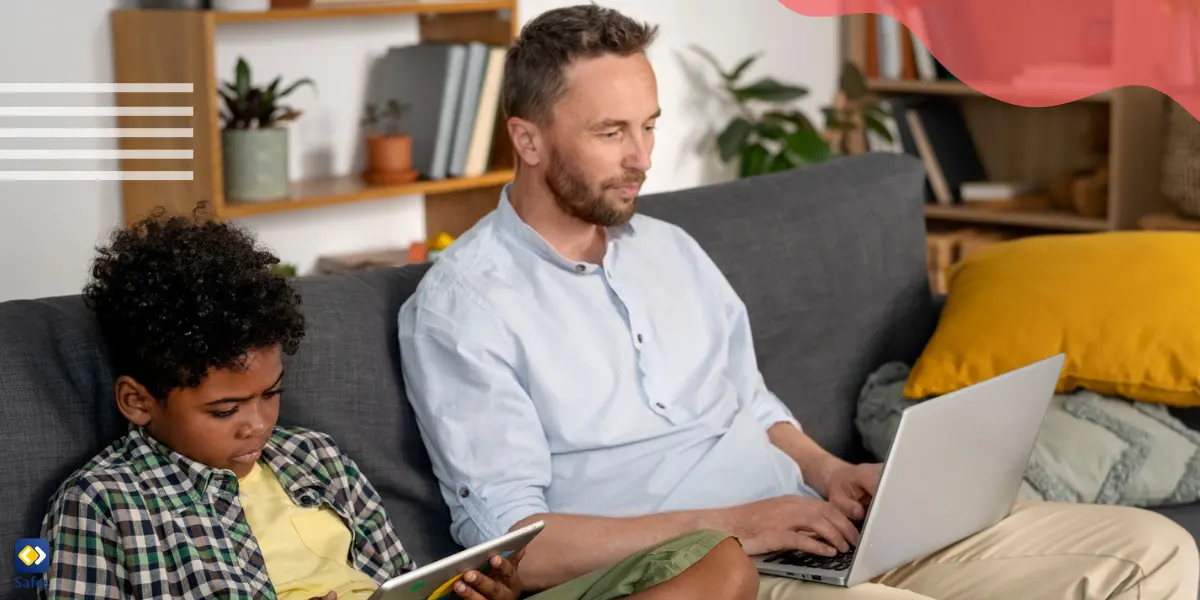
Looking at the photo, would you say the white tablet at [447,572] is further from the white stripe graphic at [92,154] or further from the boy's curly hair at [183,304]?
the white stripe graphic at [92,154]

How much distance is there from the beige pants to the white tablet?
377mm

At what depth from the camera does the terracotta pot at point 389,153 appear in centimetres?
310

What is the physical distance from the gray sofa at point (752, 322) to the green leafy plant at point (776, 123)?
1220mm

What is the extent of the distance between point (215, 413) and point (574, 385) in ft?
1.58

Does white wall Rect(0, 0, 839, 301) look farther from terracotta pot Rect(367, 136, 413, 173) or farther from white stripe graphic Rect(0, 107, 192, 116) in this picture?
terracotta pot Rect(367, 136, 413, 173)

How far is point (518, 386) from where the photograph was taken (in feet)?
5.65

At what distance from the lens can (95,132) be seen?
278cm

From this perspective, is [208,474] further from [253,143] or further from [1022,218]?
[1022,218]

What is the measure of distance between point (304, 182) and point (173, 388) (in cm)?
173

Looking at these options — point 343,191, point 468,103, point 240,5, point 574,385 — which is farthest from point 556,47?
point 468,103

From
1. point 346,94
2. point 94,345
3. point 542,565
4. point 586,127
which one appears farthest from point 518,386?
point 346,94

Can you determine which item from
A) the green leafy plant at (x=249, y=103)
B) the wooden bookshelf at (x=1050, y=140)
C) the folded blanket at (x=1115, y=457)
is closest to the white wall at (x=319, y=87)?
the green leafy plant at (x=249, y=103)

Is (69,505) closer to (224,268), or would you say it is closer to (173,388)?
(173,388)

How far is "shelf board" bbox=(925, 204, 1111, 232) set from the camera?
4012mm
